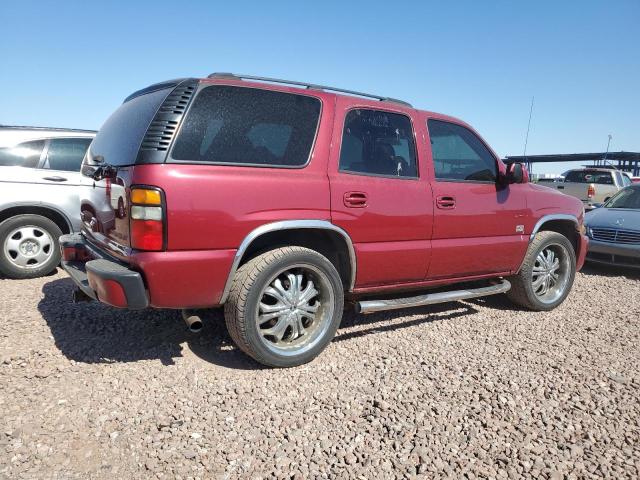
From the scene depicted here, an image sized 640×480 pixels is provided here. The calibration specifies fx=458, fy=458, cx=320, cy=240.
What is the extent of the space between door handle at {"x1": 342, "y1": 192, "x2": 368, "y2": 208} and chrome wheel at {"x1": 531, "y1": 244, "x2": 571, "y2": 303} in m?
2.32

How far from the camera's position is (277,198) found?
295cm

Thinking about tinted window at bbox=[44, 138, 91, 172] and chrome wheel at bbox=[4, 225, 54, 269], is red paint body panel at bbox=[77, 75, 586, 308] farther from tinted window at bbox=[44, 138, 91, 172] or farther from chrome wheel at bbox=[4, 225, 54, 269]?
tinted window at bbox=[44, 138, 91, 172]

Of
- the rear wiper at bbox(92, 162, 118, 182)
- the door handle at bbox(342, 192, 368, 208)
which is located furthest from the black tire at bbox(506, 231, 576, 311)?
the rear wiper at bbox(92, 162, 118, 182)

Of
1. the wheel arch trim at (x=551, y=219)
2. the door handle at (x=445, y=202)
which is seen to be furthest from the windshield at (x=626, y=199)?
the door handle at (x=445, y=202)

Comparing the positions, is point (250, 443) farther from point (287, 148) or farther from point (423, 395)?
point (287, 148)

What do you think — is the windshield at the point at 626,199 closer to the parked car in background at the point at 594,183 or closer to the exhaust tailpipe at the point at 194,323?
the parked car in background at the point at 594,183

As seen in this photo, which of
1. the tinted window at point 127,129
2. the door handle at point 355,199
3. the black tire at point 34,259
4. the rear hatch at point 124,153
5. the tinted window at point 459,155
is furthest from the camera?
the black tire at point 34,259

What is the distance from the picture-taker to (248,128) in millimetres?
2977

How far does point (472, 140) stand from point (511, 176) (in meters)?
0.49

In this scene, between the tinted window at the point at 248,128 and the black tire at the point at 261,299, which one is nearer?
the tinted window at the point at 248,128

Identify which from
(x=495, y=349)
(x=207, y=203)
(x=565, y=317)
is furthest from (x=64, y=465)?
(x=565, y=317)

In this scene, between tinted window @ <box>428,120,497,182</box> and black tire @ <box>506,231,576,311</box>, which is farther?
black tire @ <box>506,231,576,311</box>

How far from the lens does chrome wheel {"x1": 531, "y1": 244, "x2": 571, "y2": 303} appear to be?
185 inches

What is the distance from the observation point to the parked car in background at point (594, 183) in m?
13.2
